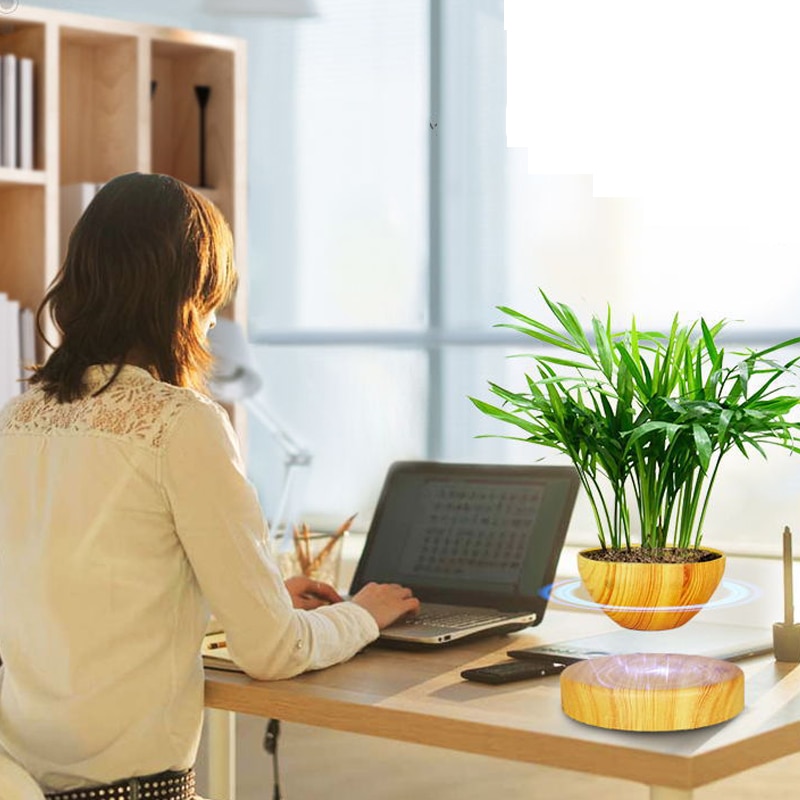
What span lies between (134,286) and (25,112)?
2.08 m

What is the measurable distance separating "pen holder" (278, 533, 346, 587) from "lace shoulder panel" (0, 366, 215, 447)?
674mm

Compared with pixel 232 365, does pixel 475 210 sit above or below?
above

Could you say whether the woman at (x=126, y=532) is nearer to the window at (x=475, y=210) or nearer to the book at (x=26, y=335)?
the book at (x=26, y=335)

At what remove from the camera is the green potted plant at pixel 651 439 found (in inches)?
70.8

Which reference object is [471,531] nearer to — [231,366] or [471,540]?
[471,540]

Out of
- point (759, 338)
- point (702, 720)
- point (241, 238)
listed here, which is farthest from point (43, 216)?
point (702, 720)

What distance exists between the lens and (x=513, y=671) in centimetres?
176

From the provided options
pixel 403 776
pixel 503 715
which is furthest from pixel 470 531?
pixel 403 776

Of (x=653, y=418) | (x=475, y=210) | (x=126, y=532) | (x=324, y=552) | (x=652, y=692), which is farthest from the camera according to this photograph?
(x=475, y=210)

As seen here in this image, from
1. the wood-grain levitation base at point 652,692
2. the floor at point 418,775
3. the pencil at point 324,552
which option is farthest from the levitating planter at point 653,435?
the floor at point 418,775

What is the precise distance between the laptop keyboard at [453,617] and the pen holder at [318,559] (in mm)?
246

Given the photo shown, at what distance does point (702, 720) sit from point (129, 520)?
0.68m

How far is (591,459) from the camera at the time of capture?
6.14ft

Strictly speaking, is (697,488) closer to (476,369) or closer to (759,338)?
(759,338)
